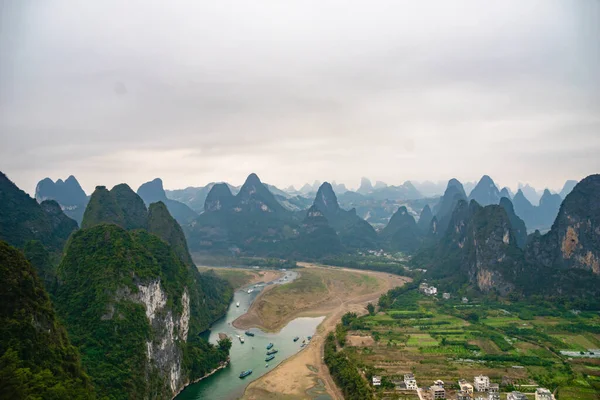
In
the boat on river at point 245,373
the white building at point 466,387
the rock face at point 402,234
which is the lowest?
the boat on river at point 245,373

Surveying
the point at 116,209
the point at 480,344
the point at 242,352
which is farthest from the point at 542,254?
the point at 116,209

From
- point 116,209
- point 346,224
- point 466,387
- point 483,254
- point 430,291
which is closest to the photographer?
point 466,387

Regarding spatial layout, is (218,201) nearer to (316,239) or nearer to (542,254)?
(316,239)

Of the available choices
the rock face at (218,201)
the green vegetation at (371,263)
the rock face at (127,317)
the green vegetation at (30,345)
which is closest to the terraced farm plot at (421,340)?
the rock face at (127,317)

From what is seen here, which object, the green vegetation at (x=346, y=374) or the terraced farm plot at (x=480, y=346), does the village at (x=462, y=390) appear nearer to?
the terraced farm plot at (x=480, y=346)

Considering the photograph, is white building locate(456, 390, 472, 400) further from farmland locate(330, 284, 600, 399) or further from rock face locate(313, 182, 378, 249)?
rock face locate(313, 182, 378, 249)

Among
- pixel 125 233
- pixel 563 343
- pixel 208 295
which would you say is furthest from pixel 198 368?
pixel 563 343
